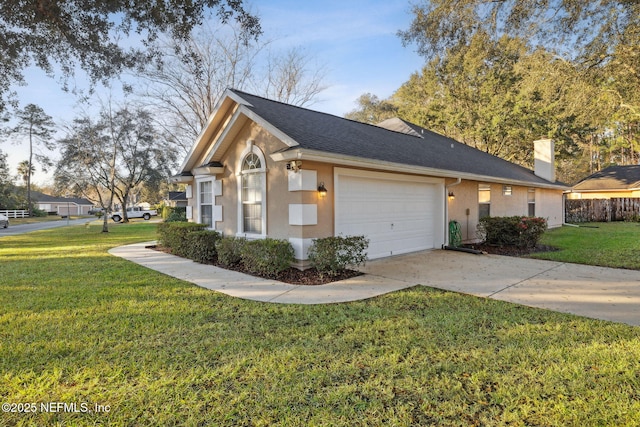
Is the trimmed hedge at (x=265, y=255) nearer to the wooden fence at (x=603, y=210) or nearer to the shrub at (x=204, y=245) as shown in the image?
the shrub at (x=204, y=245)

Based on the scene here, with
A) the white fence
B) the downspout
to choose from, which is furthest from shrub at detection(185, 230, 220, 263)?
the white fence

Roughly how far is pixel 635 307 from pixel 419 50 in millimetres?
6080

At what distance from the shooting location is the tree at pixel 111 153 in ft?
80.2

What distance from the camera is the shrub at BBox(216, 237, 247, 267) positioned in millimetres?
8203

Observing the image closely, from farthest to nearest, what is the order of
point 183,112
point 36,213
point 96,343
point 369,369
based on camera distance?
point 36,213 < point 183,112 < point 96,343 < point 369,369

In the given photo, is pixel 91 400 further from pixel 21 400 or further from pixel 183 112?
pixel 183 112

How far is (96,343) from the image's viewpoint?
12.7 ft

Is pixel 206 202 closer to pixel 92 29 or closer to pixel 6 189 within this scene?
pixel 92 29

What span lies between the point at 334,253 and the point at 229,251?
115 inches

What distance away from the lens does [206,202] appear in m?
11.2

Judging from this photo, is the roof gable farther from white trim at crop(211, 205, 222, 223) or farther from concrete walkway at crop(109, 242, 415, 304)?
concrete walkway at crop(109, 242, 415, 304)

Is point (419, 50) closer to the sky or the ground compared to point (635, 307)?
closer to the sky

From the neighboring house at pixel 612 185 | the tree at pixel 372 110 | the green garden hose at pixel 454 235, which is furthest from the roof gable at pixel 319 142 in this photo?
the tree at pixel 372 110

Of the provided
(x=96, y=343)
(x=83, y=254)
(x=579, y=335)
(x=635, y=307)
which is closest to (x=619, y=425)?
(x=579, y=335)
